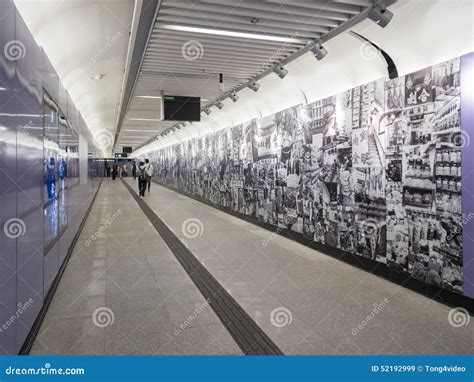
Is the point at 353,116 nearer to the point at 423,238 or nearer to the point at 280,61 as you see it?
the point at 280,61

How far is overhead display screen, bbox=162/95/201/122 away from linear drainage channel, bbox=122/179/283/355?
377 centimetres

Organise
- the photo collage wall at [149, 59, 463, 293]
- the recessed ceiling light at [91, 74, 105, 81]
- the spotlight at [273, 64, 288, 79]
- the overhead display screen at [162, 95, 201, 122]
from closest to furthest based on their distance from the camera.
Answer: the photo collage wall at [149, 59, 463, 293]
the spotlight at [273, 64, 288, 79]
the recessed ceiling light at [91, 74, 105, 81]
the overhead display screen at [162, 95, 201, 122]

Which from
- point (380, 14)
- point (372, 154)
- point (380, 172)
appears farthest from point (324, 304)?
point (380, 14)

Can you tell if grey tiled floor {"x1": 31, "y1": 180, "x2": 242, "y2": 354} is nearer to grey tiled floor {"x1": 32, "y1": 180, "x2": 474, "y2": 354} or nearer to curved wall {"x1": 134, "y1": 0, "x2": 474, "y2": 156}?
grey tiled floor {"x1": 32, "y1": 180, "x2": 474, "y2": 354}

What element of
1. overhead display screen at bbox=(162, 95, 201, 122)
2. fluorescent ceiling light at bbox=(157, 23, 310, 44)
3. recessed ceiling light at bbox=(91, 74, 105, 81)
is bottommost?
overhead display screen at bbox=(162, 95, 201, 122)

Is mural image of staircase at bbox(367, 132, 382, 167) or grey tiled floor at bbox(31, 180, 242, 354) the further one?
mural image of staircase at bbox(367, 132, 382, 167)

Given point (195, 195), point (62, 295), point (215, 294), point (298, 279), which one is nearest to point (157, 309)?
point (215, 294)

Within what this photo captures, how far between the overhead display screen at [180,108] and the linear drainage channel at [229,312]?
3769 millimetres

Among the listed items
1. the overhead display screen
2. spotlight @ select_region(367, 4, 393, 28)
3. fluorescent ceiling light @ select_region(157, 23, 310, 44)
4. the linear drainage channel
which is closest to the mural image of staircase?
spotlight @ select_region(367, 4, 393, 28)

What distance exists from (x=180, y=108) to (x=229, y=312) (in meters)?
6.30

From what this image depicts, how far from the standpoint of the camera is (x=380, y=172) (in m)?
5.18

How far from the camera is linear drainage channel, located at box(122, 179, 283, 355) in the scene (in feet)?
10.3

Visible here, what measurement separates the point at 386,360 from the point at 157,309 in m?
2.27

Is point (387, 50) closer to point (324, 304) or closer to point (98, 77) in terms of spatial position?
point (324, 304)
